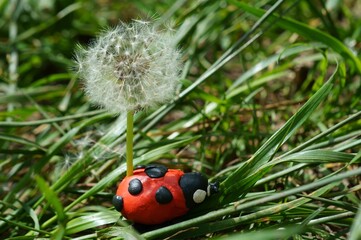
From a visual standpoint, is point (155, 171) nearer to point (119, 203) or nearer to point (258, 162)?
point (119, 203)

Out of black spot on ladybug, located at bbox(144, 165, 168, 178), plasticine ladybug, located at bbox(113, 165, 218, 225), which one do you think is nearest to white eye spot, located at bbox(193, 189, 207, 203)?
plasticine ladybug, located at bbox(113, 165, 218, 225)

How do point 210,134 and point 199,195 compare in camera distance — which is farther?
point 210,134

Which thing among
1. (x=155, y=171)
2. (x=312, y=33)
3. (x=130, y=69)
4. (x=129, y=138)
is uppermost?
(x=312, y=33)

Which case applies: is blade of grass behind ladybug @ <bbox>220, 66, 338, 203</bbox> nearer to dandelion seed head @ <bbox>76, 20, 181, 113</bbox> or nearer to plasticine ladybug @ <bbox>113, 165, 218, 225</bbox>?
plasticine ladybug @ <bbox>113, 165, 218, 225</bbox>

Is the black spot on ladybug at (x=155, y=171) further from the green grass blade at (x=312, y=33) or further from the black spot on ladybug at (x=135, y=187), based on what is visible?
the green grass blade at (x=312, y=33)

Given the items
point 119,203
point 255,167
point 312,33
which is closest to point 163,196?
point 119,203

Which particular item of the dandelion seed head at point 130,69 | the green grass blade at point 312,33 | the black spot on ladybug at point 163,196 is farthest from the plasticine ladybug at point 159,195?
the green grass blade at point 312,33
